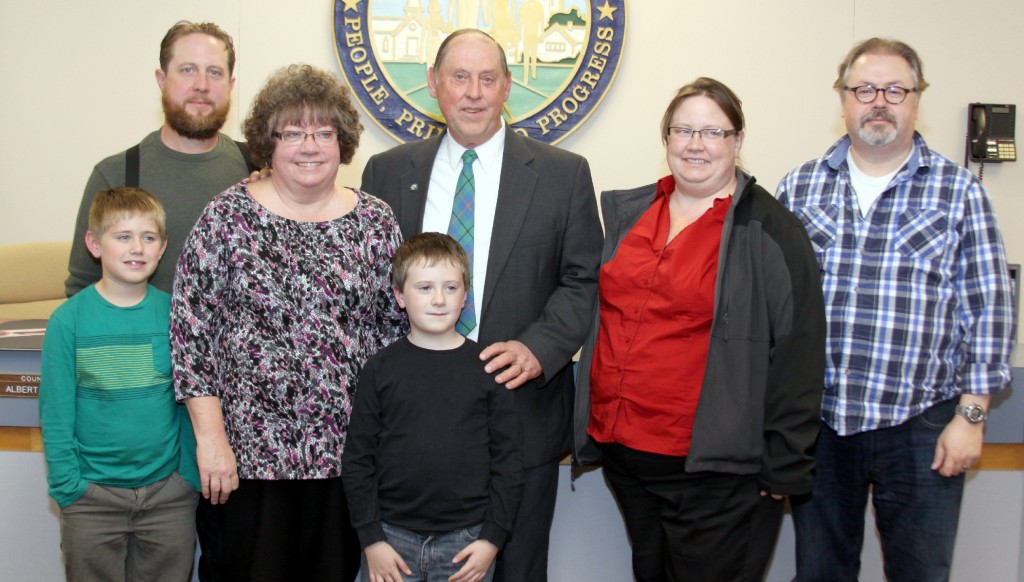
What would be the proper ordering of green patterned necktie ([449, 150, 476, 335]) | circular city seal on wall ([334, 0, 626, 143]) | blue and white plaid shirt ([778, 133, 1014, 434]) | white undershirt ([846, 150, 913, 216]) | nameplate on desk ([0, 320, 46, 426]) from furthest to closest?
circular city seal on wall ([334, 0, 626, 143])
nameplate on desk ([0, 320, 46, 426])
green patterned necktie ([449, 150, 476, 335])
white undershirt ([846, 150, 913, 216])
blue and white plaid shirt ([778, 133, 1014, 434])

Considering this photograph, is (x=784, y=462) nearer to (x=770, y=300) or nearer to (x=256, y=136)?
(x=770, y=300)

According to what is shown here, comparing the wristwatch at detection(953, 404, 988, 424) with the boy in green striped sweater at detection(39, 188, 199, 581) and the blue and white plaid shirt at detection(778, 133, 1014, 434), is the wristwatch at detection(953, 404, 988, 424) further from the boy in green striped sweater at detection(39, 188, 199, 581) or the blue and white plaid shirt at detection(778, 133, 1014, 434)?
the boy in green striped sweater at detection(39, 188, 199, 581)

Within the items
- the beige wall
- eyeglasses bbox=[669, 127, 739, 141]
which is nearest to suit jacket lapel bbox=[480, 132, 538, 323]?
eyeglasses bbox=[669, 127, 739, 141]

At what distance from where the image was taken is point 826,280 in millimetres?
1959

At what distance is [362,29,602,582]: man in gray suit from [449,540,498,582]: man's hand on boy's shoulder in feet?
0.71

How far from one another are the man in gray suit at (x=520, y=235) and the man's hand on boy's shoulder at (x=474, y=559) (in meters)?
0.21

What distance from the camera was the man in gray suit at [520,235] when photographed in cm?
204

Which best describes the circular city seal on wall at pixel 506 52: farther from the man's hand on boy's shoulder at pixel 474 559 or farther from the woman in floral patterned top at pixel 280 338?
the man's hand on boy's shoulder at pixel 474 559

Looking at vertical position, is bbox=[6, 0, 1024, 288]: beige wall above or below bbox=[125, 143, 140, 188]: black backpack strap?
above

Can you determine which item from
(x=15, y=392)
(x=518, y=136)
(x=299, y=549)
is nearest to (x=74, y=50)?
(x=15, y=392)

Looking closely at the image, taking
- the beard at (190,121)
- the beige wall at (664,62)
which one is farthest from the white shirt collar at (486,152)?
the beige wall at (664,62)

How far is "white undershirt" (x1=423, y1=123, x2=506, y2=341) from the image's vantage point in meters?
2.10

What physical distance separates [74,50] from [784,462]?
407 cm

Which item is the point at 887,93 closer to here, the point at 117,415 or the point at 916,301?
the point at 916,301
